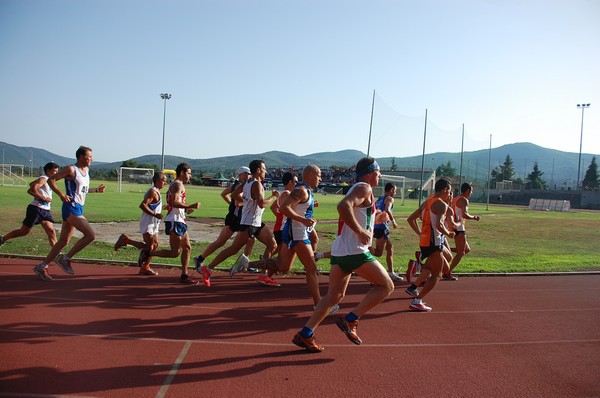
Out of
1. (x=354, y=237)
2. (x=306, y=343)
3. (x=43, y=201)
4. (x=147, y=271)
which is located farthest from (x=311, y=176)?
(x=43, y=201)

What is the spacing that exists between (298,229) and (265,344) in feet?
5.50

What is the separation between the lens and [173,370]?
4375 mm

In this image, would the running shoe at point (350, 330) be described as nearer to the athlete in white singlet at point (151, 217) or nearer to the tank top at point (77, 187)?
the athlete in white singlet at point (151, 217)

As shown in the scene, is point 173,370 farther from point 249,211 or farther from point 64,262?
point 64,262

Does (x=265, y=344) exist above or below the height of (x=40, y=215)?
below

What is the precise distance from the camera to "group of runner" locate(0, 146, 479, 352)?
4.95 meters

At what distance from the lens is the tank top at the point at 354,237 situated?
195 inches

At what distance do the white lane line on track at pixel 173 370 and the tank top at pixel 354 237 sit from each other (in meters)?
1.92

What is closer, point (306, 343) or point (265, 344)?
point (306, 343)

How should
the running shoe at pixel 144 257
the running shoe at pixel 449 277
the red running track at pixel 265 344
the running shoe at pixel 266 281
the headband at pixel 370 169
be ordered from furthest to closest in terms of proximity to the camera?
1. the running shoe at pixel 449 277
2. the running shoe at pixel 144 257
3. the running shoe at pixel 266 281
4. the headband at pixel 370 169
5. the red running track at pixel 265 344

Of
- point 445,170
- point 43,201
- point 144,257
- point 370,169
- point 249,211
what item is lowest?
point 144,257

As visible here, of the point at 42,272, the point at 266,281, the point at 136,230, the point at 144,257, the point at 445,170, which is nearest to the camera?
the point at 42,272

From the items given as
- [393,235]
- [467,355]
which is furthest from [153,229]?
[393,235]

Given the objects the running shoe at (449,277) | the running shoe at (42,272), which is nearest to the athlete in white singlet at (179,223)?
the running shoe at (42,272)
